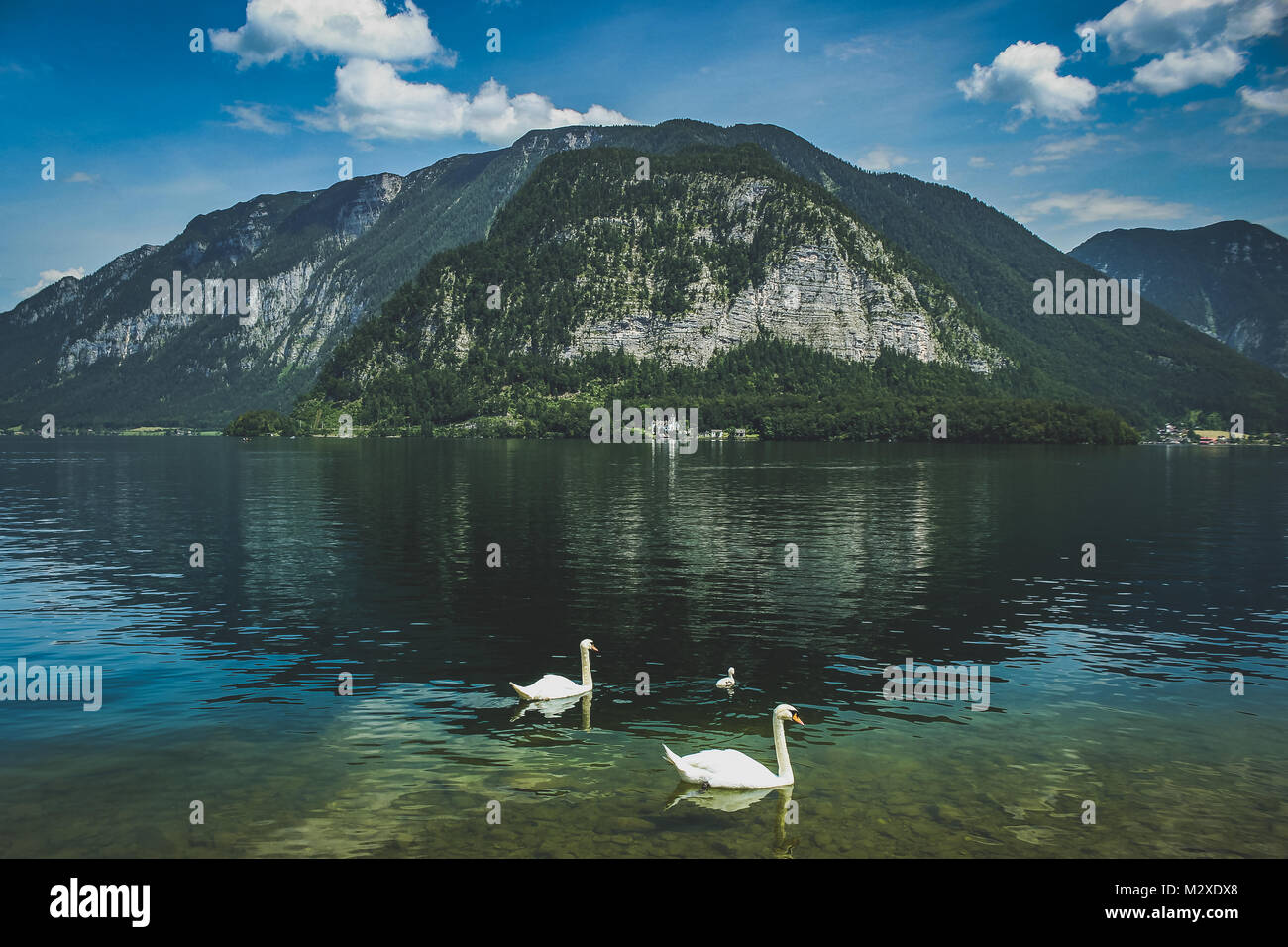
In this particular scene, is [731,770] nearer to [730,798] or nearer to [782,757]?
[730,798]

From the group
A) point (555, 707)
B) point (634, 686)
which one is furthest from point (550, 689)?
point (634, 686)

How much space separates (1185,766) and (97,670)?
123ft

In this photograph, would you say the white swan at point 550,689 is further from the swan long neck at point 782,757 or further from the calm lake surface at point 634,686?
the swan long neck at point 782,757

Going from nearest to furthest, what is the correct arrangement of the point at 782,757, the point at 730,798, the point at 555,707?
1. the point at 730,798
2. the point at 782,757
3. the point at 555,707

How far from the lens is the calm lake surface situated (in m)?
20.6

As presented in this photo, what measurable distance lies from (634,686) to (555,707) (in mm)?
3844

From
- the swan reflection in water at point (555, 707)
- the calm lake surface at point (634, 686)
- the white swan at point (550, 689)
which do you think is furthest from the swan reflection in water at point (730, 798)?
the white swan at point (550, 689)

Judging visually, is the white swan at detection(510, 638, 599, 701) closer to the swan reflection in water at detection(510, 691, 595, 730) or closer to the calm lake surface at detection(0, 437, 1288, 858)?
the swan reflection in water at detection(510, 691, 595, 730)

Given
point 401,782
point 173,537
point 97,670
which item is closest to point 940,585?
point 401,782

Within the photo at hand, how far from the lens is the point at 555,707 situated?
→ 29.1 metres

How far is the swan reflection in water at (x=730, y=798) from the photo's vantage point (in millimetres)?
21219

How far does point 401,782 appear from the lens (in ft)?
74.6
